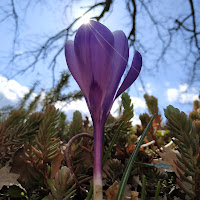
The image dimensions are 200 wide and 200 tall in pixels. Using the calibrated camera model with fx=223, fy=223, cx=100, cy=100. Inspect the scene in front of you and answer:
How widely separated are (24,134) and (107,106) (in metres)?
0.43

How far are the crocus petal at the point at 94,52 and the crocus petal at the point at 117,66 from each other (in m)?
0.02

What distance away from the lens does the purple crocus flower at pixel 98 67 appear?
0.47 metres

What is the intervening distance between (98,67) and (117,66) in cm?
5

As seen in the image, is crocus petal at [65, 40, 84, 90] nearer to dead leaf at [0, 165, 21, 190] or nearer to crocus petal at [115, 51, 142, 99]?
crocus petal at [115, 51, 142, 99]

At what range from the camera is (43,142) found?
68 cm

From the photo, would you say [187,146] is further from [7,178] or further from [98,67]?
[7,178]

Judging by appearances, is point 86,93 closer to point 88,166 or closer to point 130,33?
point 88,166

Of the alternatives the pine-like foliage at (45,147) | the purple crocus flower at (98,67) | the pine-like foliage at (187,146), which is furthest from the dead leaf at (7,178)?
the pine-like foliage at (187,146)

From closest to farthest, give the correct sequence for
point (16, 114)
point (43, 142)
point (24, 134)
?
1. point (43, 142)
2. point (24, 134)
3. point (16, 114)

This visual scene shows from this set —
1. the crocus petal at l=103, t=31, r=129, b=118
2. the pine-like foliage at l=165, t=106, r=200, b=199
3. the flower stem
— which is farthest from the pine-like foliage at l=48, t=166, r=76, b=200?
the pine-like foliage at l=165, t=106, r=200, b=199

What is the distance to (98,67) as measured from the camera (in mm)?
479

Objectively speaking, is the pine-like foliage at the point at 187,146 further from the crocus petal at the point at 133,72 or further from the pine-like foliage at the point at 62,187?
the pine-like foliage at the point at 62,187

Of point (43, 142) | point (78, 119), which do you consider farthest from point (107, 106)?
point (78, 119)

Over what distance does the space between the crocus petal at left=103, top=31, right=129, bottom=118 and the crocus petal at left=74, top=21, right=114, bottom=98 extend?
2cm
